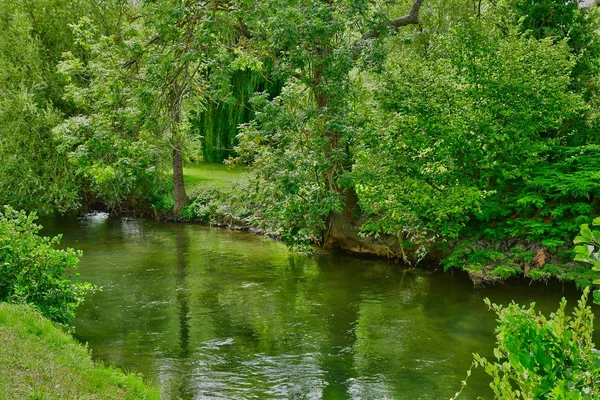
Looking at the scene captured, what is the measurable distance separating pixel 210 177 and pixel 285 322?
15711 millimetres

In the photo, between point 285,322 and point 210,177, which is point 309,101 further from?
point 210,177

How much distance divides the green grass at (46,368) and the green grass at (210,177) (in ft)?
48.9

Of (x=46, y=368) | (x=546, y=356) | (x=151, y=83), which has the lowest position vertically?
(x=46, y=368)

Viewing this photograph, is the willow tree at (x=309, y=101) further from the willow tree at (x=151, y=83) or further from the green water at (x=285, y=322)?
the green water at (x=285, y=322)

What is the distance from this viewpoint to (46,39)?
21.2 metres

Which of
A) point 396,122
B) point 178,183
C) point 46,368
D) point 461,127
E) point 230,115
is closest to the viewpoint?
point 46,368

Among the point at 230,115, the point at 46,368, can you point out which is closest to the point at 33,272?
the point at 46,368

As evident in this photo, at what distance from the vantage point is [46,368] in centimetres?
612

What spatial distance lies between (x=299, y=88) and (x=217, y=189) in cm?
962

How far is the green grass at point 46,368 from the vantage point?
5534 mm

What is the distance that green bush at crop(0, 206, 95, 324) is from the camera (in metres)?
8.48

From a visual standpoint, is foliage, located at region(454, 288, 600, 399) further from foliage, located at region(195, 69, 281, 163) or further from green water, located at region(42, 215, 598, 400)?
foliage, located at region(195, 69, 281, 163)

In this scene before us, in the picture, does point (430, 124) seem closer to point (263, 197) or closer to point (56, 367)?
point (263, 197)

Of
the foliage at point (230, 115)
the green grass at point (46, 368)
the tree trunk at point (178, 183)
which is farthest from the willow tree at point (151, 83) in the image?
the foliage at point (230, 115)
